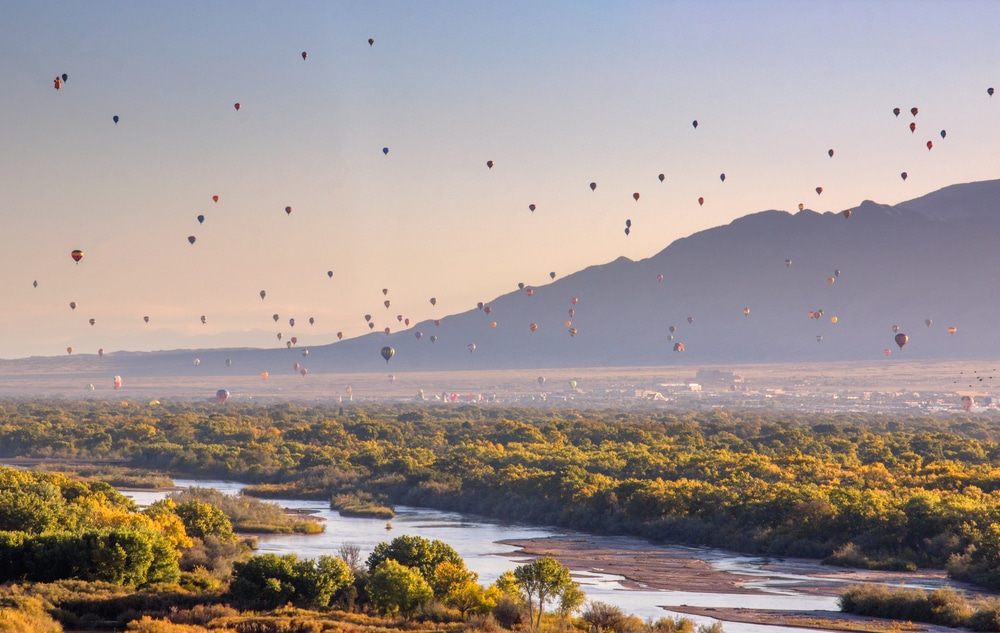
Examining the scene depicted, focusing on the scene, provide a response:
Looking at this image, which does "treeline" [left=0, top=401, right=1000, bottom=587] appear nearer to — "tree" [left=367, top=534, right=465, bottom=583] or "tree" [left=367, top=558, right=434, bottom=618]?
"tree" [left=367, top=534, right=465, bottom=583]

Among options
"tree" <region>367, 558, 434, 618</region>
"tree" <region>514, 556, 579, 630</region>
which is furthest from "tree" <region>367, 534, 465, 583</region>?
"tree" <region>514, 556, 579, 630</region>

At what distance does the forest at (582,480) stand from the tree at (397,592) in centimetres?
64

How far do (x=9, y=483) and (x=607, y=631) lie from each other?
30920 millimetres

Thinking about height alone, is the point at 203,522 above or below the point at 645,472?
above

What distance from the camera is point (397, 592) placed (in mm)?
38125

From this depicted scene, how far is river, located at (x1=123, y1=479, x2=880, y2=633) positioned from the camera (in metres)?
43.8

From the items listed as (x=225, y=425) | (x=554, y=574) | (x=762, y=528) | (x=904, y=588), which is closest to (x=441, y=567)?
(x=554, y=574)

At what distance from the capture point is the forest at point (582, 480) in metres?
47.8

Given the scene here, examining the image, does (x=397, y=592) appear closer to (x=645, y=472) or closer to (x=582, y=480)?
(x=582, y=480)

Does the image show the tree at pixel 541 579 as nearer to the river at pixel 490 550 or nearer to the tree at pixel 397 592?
the tree at pixel 397 592

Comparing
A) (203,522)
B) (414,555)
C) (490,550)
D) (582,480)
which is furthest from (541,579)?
(582,480)

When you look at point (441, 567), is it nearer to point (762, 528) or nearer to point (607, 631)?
point (607, 631)

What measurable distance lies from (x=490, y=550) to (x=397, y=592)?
19.0 metres

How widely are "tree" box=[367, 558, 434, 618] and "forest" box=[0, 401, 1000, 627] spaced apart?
2.08 ft
